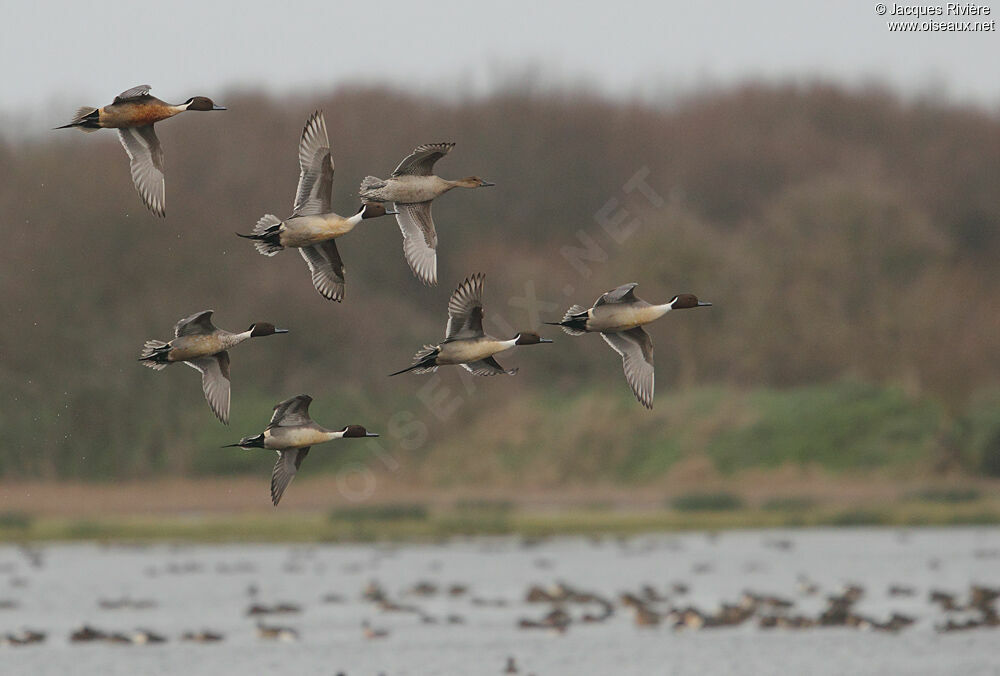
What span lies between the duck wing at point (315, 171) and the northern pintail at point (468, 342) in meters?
1.02

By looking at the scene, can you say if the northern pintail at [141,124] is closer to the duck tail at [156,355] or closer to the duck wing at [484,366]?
the duck tail at [156,355]

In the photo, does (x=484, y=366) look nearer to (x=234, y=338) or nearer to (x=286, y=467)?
(x=286, y=467)

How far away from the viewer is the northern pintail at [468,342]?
1045 centimetres

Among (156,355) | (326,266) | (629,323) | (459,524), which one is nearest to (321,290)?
(326,266)

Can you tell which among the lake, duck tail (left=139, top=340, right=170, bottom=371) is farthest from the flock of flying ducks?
the lake

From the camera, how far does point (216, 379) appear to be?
1084 centimetres

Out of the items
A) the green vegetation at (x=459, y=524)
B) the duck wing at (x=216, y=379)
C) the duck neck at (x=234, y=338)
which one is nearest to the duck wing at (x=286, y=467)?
the duck wing at (x=216, y=379)

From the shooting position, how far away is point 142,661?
2925 cm

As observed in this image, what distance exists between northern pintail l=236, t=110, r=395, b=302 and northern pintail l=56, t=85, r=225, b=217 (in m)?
0.61

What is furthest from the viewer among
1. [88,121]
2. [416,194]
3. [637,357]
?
[416,194]

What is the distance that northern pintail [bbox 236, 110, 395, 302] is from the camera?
10617 mm

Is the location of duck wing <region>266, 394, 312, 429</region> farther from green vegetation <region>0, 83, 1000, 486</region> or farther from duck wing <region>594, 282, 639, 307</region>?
green vegetation <region>0, 83, 1000, 486</region>

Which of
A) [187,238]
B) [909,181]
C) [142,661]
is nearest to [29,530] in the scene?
[187,238]

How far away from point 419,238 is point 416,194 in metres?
0.29
